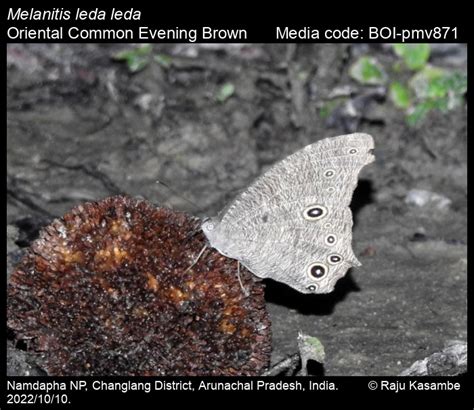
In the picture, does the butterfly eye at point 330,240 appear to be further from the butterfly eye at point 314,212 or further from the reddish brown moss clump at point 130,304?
the reddish brown moss clump at point 130,304

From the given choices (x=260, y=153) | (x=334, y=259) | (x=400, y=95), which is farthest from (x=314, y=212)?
(x=400, y=95)

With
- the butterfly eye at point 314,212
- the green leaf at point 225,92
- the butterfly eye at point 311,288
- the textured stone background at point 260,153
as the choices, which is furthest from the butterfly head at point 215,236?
the green leaf at point 225,92

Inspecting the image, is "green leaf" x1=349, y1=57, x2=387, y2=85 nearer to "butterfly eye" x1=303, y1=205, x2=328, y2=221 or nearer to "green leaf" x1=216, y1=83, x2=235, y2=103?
"green leaf" x1=216, y1=83, x2=235, y2=103

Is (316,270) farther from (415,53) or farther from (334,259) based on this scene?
(415,53)
